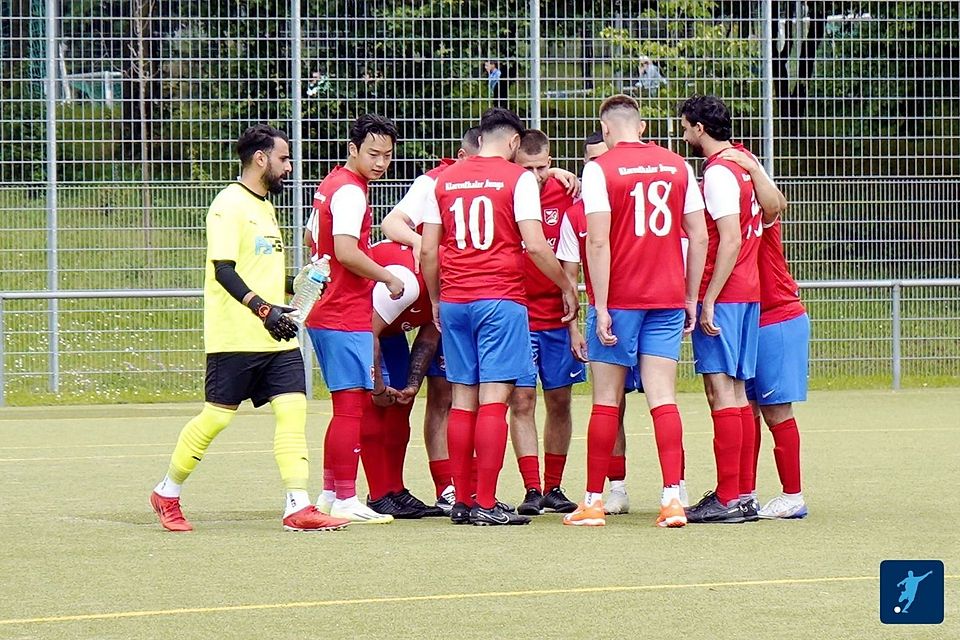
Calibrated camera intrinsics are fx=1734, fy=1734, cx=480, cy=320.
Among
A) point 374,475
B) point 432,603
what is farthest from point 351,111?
point 432,603

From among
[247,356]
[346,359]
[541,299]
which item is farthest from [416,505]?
[247,356]

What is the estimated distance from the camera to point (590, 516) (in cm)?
855

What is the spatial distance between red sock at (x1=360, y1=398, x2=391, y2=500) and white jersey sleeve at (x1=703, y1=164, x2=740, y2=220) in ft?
6.90

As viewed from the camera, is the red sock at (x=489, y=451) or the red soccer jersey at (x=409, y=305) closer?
the red sock at (x=489, y=451)

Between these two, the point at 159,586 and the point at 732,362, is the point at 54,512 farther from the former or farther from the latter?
the point at 732,362

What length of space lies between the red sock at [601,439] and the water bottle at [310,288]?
149 cm

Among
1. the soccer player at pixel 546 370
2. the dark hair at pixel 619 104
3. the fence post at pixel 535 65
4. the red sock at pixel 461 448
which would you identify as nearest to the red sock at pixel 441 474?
the soccer player at pixel 546 370

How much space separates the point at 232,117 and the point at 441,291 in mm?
9093

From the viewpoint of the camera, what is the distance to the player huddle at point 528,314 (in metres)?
8.50

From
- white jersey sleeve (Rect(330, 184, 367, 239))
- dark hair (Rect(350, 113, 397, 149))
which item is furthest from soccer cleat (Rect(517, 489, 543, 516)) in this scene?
dark hair (Rect(350, 113, 397, 149))

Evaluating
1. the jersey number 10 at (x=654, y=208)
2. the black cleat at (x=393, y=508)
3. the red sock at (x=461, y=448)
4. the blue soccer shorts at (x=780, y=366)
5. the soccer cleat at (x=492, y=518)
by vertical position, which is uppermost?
the jersey number 10 at (x=654, y=208)

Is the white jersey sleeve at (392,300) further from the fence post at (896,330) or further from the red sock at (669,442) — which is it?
the fence post at (896,330)

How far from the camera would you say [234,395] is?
27.7 ft

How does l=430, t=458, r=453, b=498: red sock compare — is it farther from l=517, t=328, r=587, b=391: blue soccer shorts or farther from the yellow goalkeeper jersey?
the yellow goalkeeper jersey
